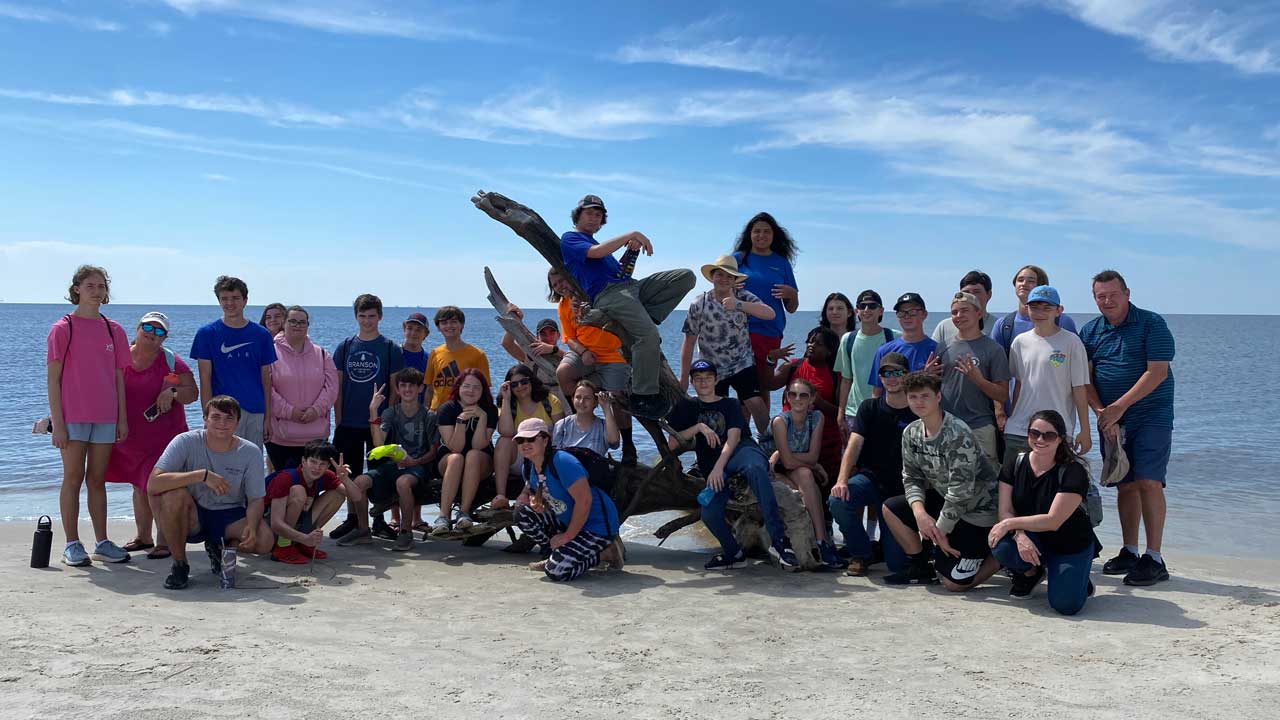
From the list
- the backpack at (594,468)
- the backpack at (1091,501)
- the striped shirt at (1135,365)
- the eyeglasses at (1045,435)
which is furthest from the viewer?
the backpack at (594,468)

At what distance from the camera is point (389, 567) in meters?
7.01

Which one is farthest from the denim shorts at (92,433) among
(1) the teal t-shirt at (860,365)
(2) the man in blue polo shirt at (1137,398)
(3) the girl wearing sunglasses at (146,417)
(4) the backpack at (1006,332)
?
(2) the man in blue polo shirt at (1137,398)

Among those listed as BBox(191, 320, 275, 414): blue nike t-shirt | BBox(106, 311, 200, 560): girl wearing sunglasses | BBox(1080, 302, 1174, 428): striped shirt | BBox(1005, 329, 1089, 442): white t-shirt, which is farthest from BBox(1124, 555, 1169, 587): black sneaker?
A: BBox(106, 311, 200, 560): girl wearing sunglasses

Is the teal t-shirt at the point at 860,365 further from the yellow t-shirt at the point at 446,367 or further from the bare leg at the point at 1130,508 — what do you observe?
the yellow t-shirt at the point at 446,367

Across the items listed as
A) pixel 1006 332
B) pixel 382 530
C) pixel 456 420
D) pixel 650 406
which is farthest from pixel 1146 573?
pixel 382 530

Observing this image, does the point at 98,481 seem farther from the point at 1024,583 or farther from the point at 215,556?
the point at 1024,583

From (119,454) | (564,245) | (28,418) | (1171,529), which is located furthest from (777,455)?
(28,418)

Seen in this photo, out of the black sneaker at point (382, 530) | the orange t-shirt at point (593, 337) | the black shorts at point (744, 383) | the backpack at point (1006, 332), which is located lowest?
the black sneaker at point (382, 530)

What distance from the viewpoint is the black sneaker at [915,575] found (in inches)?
257

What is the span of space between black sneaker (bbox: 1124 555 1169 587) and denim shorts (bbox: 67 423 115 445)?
756cm

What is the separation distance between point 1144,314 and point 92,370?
769cm

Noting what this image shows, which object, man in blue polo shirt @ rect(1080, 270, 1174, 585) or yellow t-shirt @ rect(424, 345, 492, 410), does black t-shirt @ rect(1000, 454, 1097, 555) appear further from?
yellow t-shirt @ rect(424, 345, 492, 410)

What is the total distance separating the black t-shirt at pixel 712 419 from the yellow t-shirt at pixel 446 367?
1958 millimetres

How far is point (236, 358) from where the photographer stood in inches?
283
